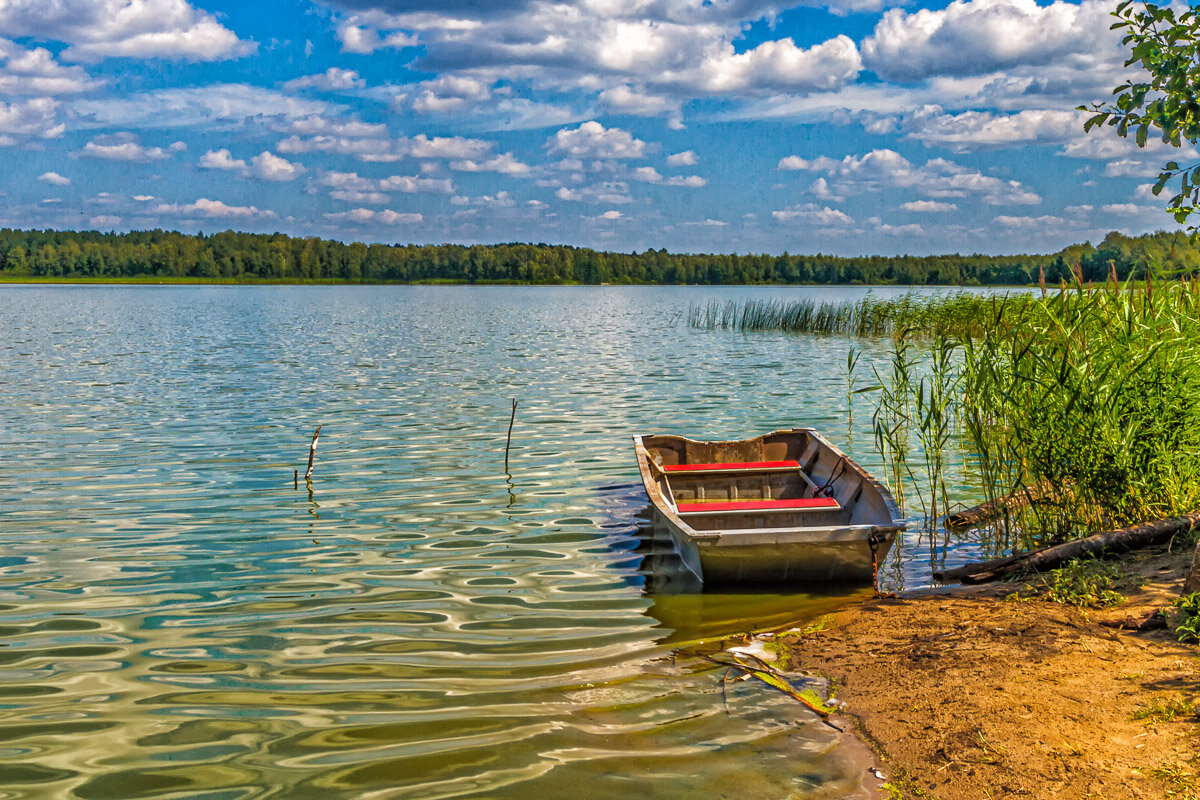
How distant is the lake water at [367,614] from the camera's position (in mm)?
4324

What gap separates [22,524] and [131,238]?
179244 millimetres

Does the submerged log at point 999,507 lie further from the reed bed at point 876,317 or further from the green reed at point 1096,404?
the reed bed at point 876,317

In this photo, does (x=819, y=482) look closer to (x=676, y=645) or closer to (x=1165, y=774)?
(x=676, y=645)

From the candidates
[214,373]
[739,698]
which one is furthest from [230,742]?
[214,373]

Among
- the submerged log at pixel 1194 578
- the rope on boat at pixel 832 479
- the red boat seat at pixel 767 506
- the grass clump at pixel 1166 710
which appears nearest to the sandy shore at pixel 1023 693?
the grass clump at pixel 1166 710

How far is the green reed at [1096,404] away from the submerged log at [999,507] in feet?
0.40

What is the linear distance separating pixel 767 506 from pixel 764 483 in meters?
1.56

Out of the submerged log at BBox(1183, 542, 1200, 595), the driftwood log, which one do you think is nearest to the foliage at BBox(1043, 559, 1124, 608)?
the driftwood log

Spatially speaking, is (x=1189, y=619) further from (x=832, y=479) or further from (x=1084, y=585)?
(x=832, y=479)

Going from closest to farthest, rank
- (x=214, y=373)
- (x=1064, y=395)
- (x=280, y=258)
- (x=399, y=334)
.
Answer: (x=1064, y=395), (x=214, y=373), (x=399, y=334), (x=280, y=258)

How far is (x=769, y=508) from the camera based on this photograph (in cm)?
807

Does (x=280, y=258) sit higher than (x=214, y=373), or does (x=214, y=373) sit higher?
(x=280, y=258)

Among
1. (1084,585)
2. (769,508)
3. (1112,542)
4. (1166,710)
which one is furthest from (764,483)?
(1166,710)

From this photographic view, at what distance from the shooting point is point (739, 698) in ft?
16.3
